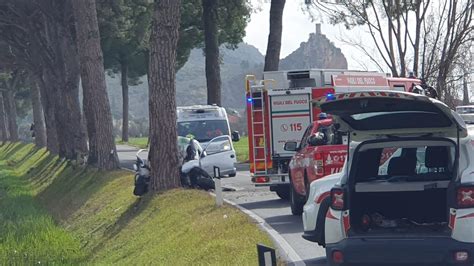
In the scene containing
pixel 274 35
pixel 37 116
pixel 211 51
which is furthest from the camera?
pixel 37 116

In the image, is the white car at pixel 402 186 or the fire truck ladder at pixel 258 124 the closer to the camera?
the white car at pixel 402 186

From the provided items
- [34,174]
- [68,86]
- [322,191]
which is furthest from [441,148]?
[34,174]

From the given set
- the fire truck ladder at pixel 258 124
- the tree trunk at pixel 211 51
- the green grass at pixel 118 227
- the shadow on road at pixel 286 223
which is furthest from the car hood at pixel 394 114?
the tree trunk at pixel 211 51

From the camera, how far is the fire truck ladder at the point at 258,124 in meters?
22.6

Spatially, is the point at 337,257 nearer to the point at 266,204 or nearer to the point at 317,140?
the point at 317,140

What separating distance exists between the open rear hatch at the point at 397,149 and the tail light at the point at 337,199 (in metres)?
0.04

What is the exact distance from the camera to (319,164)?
17281mm

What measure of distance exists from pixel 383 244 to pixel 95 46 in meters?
20.2

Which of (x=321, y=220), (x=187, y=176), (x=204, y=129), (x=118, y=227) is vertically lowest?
(x=118, y=227)

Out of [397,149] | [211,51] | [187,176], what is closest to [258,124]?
[187,176]

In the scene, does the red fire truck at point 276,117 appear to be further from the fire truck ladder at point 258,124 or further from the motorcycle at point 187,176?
the motorcycle at point 187,176

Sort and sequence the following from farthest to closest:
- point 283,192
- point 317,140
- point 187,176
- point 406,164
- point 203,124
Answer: point 203,124
point 187,176
point 283,192
point 317,140
point 406,164

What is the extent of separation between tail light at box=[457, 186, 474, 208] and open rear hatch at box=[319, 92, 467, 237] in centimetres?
12

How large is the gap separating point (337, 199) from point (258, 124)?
1225 centimetres
